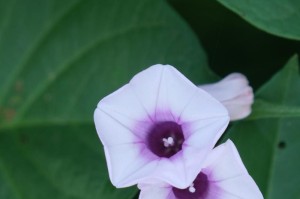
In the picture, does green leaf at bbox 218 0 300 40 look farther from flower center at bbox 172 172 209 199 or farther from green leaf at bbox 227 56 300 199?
flower center at bbox 172 172 209 199

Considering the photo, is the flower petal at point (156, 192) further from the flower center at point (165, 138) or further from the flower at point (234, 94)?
the flower at point (234, 94)

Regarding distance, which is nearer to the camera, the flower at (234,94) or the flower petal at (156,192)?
the flower petal at (156,192)

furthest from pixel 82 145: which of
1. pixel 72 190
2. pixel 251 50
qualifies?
pixel 251 50

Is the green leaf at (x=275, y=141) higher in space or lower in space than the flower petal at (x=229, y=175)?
lower

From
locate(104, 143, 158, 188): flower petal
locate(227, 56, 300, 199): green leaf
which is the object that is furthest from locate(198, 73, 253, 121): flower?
locate(104, 143, 158, 188): flower petal

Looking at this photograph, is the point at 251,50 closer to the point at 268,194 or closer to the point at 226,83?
the point at 226,83

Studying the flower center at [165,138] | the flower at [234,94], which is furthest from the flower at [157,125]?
the flower at [234,94]
